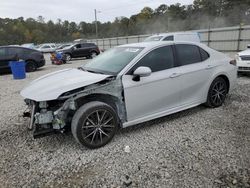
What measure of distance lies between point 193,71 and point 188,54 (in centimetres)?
37

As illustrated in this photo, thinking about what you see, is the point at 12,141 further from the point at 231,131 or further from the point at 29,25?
the point at 29,25

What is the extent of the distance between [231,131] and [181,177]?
1.66 metres

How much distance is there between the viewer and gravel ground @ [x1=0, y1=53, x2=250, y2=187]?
2770mm

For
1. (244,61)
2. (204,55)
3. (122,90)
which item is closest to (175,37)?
(244,61)

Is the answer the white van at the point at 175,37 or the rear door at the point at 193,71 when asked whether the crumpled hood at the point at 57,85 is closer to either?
the rear door at the point at 193,71

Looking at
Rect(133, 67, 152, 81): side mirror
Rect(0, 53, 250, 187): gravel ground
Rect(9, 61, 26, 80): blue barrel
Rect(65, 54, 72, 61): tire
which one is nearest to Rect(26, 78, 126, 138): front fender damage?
Rect(133, 67, 152, 81): side mirror

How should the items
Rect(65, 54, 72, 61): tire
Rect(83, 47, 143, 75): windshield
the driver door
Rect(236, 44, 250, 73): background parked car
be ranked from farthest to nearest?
Rect(65, 54, 72, 61): tire < Rect(236, 44, 250, 73): background parked car < Rect(83, 47, 143, 75): windshield < the driver door

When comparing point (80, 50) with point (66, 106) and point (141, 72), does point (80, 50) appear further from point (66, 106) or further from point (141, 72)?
point (66, 106)

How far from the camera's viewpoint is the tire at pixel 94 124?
10.8 ft

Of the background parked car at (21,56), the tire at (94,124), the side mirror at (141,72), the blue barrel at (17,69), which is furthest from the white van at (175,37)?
the tire at (94,124)

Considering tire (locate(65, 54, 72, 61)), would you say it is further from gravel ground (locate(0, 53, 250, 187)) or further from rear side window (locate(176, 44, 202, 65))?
rear side window (locate(176, 44, 202, 65))

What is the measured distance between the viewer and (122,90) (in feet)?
11.8

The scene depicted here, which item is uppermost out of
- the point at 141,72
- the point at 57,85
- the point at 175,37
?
the point at 175,37

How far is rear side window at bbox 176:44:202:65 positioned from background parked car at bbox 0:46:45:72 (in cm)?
975
